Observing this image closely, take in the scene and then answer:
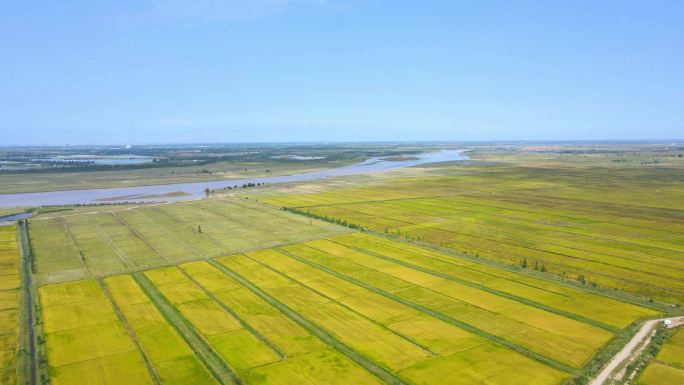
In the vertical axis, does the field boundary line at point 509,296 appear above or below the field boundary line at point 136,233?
below

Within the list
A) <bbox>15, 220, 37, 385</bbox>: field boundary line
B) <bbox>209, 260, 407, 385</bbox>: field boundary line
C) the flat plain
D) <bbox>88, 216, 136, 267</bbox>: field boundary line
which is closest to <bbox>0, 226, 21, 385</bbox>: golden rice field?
<bbox>15, 220, 37, 385</bbox>: field boundary line

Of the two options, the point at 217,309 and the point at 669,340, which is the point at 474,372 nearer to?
the point at 669,340

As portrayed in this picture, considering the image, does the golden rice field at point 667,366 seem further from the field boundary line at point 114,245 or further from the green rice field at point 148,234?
the field boundary line at point 114,245

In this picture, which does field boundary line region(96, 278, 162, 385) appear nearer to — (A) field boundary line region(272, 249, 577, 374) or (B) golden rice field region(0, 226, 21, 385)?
(B) golden rice field region(0, 226, 21, 385)

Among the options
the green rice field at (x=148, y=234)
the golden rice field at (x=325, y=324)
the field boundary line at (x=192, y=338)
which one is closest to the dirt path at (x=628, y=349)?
the golden rice field at (x=325, y=324)

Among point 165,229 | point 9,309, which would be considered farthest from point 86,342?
point 165,229
